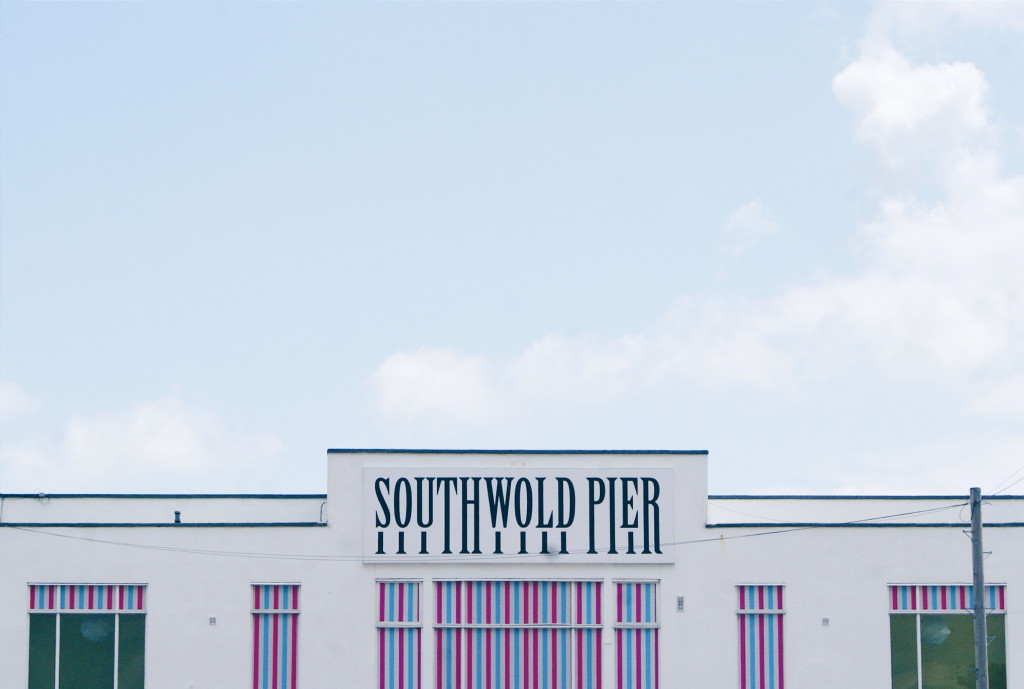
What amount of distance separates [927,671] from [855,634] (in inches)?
76.8

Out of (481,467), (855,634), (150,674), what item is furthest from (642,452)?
(150,674)

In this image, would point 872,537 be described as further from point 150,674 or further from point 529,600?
point 150,674

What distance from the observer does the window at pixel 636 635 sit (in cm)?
3378

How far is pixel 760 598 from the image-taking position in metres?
34.1

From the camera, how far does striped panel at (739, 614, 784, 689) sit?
33812 millimetres

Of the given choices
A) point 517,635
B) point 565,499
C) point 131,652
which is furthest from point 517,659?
point 131,652

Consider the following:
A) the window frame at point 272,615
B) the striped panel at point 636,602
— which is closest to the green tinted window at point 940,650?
the striped panel at point 636,602

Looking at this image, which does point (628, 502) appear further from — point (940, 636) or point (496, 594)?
point (940, 636)

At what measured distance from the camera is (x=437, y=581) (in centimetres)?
3412

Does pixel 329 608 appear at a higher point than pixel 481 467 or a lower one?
lower

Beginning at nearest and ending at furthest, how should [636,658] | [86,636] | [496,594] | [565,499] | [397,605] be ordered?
[86,636] → [636,658] → [397,605] → [496,594] → [565,499]

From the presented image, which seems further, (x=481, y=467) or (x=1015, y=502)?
(x=1015, y=502)

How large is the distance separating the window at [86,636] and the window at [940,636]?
60.9 feet

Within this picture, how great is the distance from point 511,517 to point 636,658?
4600 millimetres
